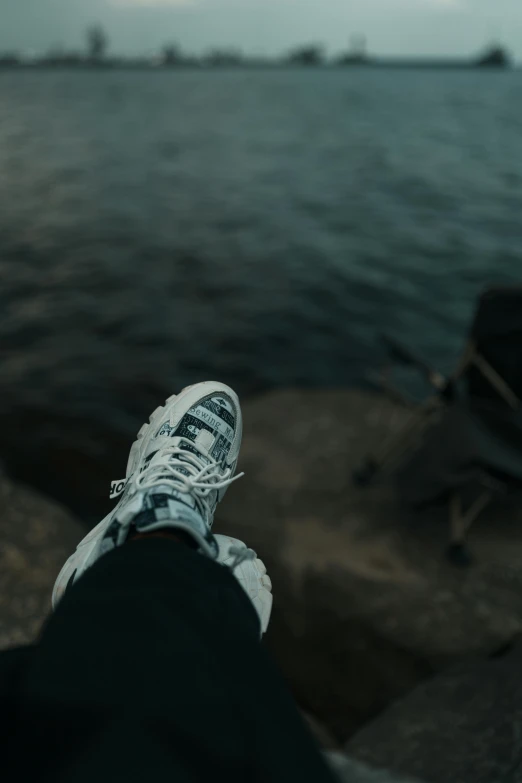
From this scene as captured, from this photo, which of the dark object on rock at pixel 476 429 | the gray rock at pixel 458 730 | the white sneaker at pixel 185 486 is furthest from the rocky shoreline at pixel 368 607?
the white sneaker at pixel 185 486

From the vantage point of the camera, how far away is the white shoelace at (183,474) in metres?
1.74

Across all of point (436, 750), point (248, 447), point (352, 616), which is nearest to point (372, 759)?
point (436, 750)

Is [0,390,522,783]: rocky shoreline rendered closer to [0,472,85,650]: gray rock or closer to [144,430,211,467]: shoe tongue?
[0,472,85,650]: gray rock

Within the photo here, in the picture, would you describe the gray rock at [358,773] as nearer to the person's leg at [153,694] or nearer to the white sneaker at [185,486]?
the white sneaker at [185,486]

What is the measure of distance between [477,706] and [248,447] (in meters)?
2.33

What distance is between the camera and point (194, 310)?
7070 mm

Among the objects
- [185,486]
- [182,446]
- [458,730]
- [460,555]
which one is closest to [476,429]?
[460,555]

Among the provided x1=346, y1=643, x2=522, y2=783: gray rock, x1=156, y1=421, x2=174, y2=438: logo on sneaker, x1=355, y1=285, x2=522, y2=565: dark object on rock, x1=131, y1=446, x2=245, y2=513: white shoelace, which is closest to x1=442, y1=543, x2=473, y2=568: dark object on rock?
x1=355, y1=285, x2=522, y2=565: dark object on rock

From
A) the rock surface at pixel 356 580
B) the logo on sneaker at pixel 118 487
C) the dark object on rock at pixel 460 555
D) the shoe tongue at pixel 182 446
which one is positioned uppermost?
the shoe tongue at pixel 182 446

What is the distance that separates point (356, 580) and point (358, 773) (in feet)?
4.28

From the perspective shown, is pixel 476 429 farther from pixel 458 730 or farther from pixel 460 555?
pixel 458 730

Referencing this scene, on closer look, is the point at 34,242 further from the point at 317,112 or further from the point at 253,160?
the point at 317,112

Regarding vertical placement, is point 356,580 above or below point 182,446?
below

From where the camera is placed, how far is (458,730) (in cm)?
198
